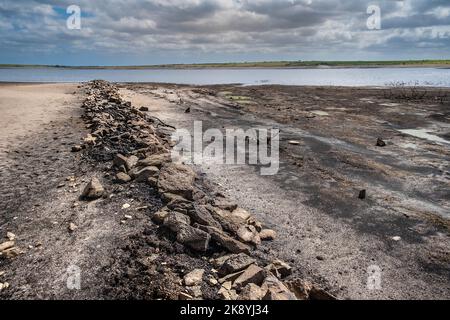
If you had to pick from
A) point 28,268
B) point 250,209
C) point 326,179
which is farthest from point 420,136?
point 28,268

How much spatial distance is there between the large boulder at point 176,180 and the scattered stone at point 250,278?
320 cm

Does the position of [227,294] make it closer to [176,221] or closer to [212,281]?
[212,281]

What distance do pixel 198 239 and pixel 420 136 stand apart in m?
16.1

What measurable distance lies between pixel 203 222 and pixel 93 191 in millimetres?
3152

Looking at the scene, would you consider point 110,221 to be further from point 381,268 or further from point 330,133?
point 330,133

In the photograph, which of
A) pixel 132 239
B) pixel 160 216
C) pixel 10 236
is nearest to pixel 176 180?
pixel 160 216

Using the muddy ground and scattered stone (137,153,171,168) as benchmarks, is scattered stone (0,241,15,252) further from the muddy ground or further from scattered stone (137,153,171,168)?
scattered stone (137,153,171,168)

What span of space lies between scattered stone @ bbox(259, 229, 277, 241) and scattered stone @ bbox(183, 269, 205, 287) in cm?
214

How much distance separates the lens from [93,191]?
9148 mm

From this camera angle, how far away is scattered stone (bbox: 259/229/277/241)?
8102 mm

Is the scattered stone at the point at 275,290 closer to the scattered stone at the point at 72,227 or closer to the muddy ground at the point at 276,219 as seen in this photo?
the muddy ground at the point at 276,219

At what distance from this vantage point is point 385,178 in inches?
490

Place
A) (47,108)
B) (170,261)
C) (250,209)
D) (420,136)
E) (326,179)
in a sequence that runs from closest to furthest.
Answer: (170,261), (250,209), (326,179), (420,136), (47,108)

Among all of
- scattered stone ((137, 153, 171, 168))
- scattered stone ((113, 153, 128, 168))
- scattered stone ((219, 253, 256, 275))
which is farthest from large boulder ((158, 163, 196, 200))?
scattered stone ((219, 253, 256, 275))
